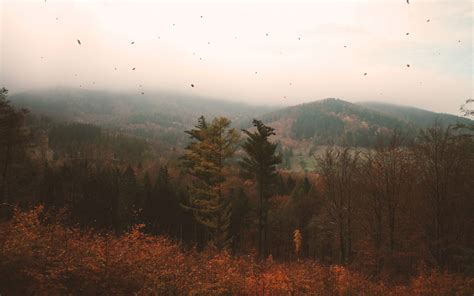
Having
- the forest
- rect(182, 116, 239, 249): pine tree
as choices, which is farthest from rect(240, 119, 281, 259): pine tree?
rect(182, 116, 239, 249): pine tree

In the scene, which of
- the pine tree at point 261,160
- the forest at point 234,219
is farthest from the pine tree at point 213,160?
the pine tree at point 261,160

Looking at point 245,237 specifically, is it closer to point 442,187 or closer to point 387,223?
point 387,223

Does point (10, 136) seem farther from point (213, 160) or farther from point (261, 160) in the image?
point (261, 160)

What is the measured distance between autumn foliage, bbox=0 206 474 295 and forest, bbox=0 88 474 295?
0.12 feet

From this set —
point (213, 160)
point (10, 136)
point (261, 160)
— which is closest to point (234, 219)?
point (261, 160)

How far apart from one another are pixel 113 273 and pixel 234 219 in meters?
48.9

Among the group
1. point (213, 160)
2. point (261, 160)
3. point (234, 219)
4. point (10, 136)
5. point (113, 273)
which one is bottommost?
point (234, 219)

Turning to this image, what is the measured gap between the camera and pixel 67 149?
172 meters

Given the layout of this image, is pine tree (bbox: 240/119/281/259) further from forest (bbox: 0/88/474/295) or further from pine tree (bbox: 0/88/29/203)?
pine tree (bbox: 0/88/29/203)

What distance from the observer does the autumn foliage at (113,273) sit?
740 cm

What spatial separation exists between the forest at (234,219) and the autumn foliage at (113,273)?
1.5 inches

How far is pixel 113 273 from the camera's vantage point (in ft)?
27.9

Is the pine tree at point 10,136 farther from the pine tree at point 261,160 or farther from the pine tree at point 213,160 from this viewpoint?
the pine tree at point 261,160

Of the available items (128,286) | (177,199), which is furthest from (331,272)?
(177,199)
